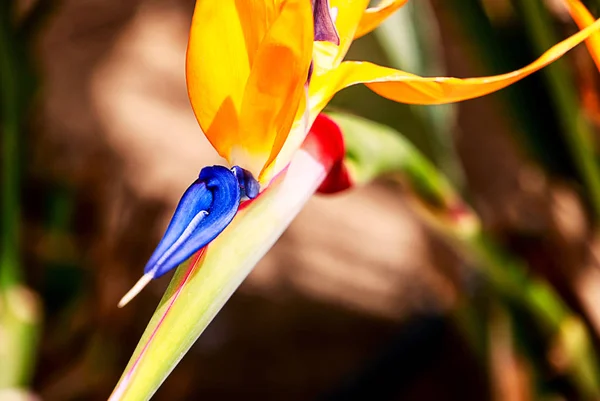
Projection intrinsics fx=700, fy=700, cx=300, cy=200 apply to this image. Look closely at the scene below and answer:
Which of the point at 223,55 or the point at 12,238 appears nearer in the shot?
the point at 223,55

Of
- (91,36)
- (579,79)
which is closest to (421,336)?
(579,79)

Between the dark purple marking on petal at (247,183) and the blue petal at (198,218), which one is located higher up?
the blue petal at (198,218)

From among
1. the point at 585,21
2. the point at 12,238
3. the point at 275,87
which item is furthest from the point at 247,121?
the point at 12,238

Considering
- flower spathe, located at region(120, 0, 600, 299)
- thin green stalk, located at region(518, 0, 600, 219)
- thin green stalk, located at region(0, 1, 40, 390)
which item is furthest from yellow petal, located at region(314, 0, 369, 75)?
thin green stalk, located at region(0, 1, 40, 390)

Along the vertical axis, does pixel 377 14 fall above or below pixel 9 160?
above

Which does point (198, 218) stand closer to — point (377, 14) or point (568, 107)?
point (377, 14)

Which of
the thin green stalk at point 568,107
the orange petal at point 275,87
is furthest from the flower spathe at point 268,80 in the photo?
the thin green stalk at point 568,107

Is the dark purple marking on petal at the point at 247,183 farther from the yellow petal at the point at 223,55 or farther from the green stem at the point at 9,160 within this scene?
the green stem at the point at 9,160
